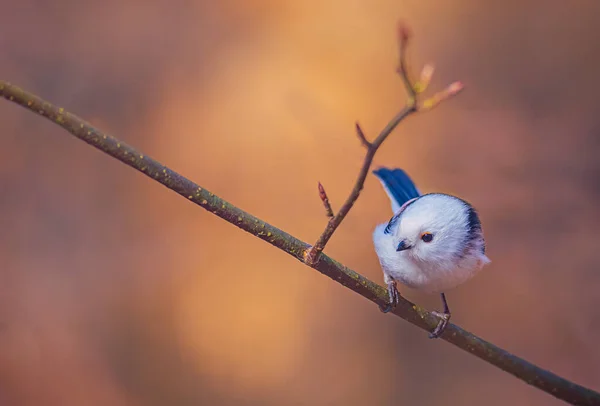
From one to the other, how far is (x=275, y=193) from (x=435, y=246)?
1.76 m

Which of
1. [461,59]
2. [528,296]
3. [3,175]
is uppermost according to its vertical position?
[461,59]

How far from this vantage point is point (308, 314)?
9.95 feet

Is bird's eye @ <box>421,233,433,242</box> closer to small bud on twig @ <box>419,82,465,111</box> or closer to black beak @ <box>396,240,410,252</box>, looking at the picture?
black beak @ <box>396,240,410,252</box>

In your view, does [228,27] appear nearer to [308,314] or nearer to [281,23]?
[281,23]

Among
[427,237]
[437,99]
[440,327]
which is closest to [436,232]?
[427,237]

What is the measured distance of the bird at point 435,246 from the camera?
1.42 metres

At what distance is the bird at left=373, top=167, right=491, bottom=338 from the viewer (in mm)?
1421

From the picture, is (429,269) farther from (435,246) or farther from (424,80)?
(424,80)

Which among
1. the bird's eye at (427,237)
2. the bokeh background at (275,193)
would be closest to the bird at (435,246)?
the bird's eye at (427,237)

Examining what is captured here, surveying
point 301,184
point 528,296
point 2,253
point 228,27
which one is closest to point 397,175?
point 301,184

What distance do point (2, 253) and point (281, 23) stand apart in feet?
5.80

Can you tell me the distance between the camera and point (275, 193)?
123 inches

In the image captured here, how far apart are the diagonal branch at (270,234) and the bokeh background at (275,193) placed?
1502 millimetres

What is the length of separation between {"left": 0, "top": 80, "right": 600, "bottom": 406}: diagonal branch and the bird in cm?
8
